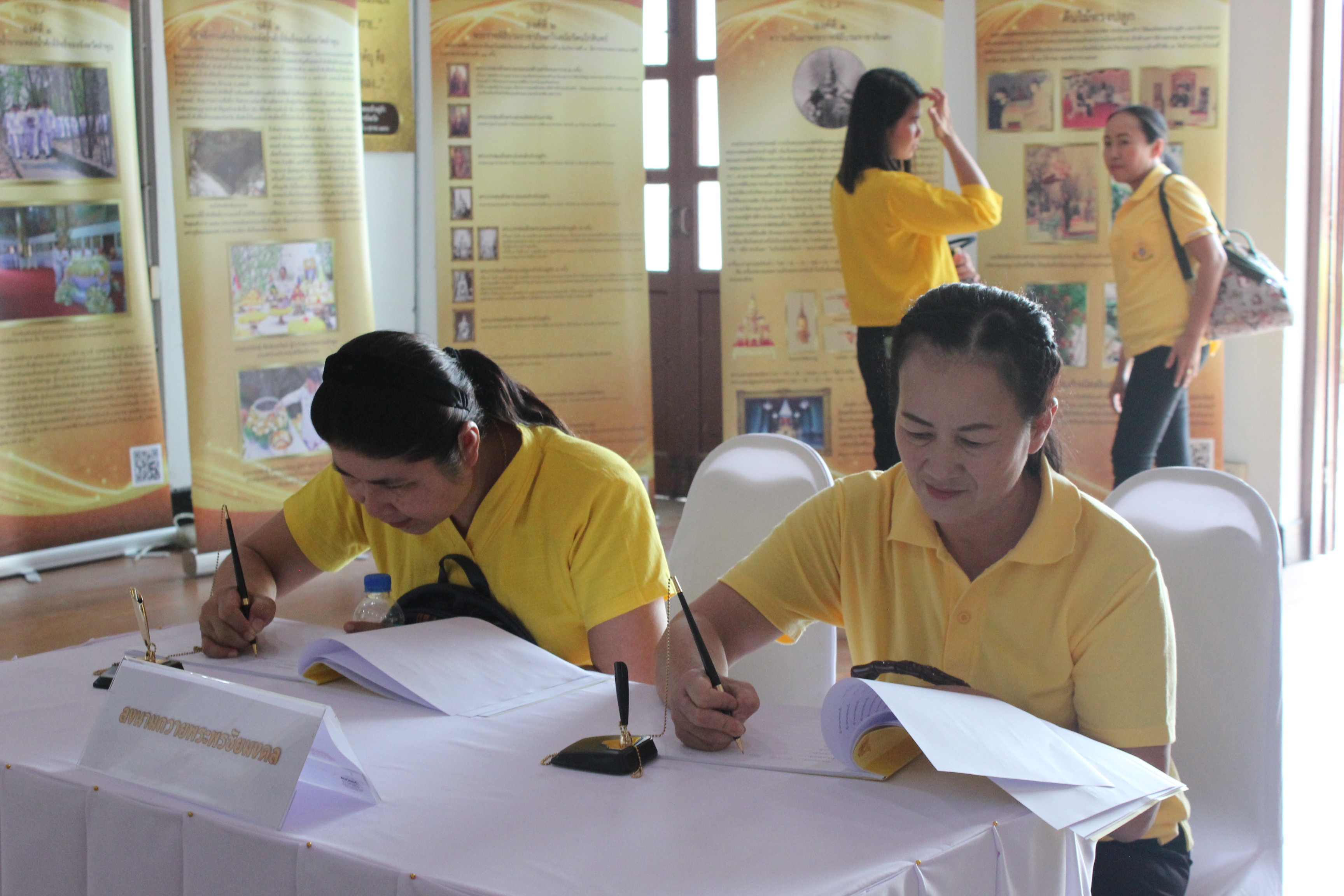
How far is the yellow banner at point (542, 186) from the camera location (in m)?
4.99

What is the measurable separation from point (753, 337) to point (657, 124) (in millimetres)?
2072

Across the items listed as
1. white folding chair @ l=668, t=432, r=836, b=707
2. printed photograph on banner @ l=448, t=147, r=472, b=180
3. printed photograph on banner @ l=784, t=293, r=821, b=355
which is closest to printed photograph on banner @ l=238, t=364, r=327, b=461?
printed photograph on banner @ l=448, t=147, r=472, b=180

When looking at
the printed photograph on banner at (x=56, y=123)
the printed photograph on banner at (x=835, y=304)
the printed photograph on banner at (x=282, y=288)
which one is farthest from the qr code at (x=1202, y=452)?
the printed photograph on banner at (x=56, y=123)

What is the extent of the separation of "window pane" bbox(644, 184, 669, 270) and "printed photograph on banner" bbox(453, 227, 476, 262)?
1.58 m

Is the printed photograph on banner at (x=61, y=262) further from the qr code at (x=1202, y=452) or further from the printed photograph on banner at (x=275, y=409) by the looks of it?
the qr code at (x=1202, y=452)

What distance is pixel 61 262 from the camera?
4.98 m

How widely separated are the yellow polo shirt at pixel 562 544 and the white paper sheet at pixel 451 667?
0.19 meters

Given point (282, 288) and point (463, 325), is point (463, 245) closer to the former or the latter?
point (463, 325)

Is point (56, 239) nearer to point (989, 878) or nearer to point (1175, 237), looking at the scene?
point (1175, 237)

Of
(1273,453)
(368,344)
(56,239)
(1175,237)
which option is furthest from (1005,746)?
(56,239)

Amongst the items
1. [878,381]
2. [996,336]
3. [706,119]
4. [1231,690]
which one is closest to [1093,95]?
[878,381]

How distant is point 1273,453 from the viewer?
4.90 m

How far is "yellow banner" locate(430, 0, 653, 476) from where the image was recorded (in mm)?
4992

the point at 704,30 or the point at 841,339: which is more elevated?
the point at 704,30
